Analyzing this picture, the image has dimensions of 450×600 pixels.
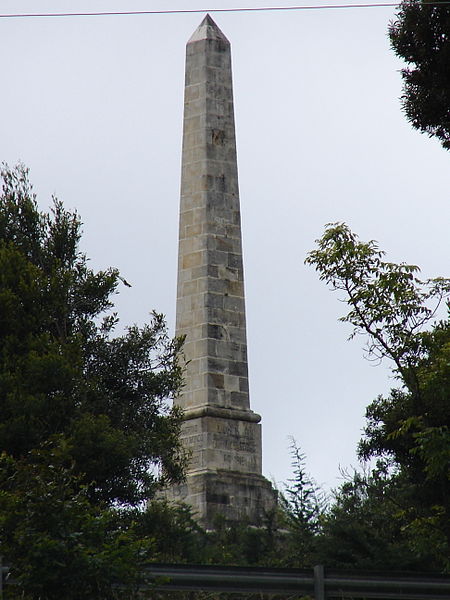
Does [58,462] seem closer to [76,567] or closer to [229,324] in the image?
[76,567]

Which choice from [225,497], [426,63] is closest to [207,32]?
[225,497]

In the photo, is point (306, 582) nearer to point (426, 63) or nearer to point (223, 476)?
point (426, 63)

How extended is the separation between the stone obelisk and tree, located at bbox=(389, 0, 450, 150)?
14.4m

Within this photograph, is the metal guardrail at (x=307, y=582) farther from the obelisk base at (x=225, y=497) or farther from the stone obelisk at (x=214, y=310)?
the stone obelisk at (x=214, y=310)

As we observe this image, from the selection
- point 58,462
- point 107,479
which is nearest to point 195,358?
point 107,479

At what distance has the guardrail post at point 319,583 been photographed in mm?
14422

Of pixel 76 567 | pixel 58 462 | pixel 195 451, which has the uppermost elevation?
pixel 195 451

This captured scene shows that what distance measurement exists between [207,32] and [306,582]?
74.2 ft

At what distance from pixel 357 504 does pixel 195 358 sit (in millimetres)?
5079

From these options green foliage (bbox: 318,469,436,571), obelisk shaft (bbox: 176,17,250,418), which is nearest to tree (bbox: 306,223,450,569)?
green foliage (bbox: 318,469,436,571)

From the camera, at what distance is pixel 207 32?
115 feet

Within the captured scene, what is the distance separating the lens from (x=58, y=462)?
1530 cm

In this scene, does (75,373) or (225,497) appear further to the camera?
(225,497)

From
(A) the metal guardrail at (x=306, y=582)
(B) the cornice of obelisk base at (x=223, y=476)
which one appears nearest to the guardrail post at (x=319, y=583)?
(A) the metal guardrail at (x=306, y=582)
